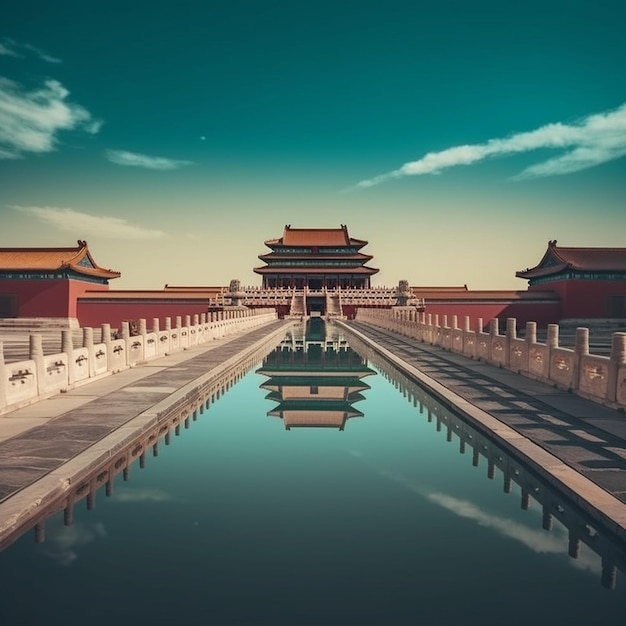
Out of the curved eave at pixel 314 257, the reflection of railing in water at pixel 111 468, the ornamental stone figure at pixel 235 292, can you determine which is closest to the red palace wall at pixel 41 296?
the ornamental stone figure at pixel 235 292

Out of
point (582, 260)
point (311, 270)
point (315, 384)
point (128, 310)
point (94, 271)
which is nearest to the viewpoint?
point (315, 384)

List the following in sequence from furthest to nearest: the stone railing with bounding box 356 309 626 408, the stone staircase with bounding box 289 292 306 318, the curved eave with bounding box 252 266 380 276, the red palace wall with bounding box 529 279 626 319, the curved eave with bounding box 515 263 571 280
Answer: the curved eave with bounding box 252 266 380 276
the stone staircase with bounding box 289 292 306 318
the curved eave with bounding box 515 263 571 280
the red palace wall with bounding box 529 279 626 319
the stone railing with bounding box 356 309 626 408

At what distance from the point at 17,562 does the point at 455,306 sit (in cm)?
4317

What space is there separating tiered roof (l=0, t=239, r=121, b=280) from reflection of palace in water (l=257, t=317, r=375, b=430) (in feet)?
88.1

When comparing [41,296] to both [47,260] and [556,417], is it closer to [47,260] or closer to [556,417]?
[47,260]

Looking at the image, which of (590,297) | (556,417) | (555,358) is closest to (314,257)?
(590,297)

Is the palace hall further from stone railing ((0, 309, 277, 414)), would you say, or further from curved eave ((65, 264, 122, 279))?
stone railing ((0, 309, 277, 414))

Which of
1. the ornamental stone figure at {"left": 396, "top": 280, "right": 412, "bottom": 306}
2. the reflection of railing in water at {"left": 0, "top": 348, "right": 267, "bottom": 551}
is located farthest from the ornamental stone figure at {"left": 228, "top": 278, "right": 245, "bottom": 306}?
the reflection of railing in water at {"left": 0, "top": 348, "right": 267, "bottom": 551}

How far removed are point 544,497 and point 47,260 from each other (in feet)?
140

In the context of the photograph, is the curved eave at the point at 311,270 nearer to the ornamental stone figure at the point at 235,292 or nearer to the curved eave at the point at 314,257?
the curved eave at the point at 314,257

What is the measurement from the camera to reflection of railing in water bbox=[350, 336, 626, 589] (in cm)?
379

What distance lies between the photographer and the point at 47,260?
40125 mm

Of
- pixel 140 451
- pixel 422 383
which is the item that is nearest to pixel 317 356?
pixel 422 383

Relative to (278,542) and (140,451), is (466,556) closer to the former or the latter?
(278,542)
